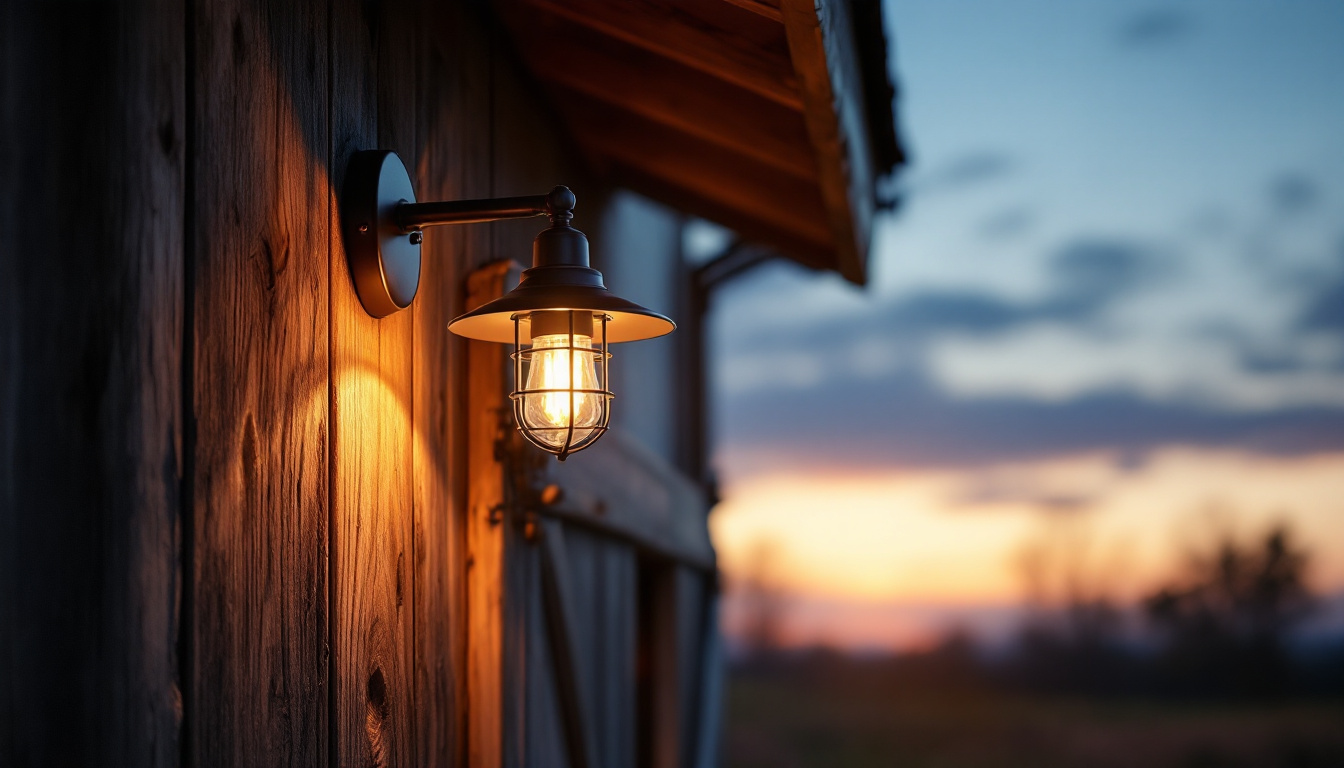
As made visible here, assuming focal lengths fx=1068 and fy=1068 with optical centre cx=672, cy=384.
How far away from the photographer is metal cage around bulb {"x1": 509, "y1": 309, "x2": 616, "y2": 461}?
5.20ft

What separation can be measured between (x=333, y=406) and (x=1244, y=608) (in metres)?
14.6

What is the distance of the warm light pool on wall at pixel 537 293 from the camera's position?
1564 mm

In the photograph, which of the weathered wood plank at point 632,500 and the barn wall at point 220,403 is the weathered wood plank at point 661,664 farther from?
the barn wall at point 220,403

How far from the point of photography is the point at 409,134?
1.89m

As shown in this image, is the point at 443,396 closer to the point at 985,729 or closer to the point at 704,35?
the point at 704,35

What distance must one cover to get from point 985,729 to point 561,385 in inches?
554

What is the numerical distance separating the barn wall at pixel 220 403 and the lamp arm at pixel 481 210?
0.42ft

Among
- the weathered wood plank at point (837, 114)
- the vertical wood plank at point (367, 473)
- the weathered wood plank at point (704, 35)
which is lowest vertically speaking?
the vertical wood plank at point (367, 473)

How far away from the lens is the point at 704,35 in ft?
6.54

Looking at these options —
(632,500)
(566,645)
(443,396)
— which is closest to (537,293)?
(443,396)

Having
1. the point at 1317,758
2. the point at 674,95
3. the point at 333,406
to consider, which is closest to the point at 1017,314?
the point at 1317,758

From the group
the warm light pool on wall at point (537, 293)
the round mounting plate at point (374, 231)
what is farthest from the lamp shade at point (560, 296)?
the round mounting plate at point (374, 231)

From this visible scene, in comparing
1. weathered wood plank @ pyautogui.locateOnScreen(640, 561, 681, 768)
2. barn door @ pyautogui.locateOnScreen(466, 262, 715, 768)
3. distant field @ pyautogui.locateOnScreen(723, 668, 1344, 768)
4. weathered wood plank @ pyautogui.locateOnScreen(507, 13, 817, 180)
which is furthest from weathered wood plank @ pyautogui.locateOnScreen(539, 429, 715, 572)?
→ distant field @ pyautogui.locateOnScreen(723, 668, 1344, 768)

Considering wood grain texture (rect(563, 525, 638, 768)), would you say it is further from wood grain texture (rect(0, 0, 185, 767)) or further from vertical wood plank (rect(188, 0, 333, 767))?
wood grain texture (rect(0, 0, 185, 767))
